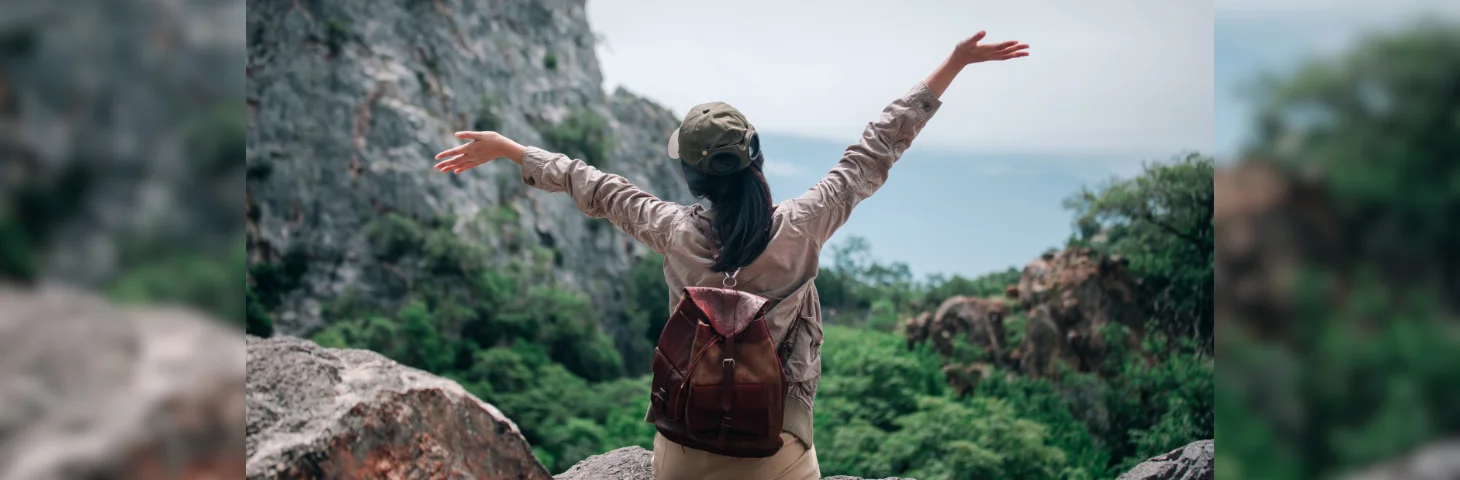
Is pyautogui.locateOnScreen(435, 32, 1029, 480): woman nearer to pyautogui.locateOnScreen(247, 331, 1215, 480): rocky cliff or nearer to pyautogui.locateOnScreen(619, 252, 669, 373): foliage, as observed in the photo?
pyautogui.locateOnScreen(247, 331, 1215, 480): rocky cliff

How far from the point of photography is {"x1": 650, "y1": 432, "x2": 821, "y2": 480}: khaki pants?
177 cm

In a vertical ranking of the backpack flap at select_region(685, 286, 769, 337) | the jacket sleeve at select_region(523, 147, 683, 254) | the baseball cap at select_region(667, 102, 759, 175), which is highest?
the baseball cap at select_region(667, 102, 759, 175)

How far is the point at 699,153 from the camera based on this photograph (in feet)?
5.82

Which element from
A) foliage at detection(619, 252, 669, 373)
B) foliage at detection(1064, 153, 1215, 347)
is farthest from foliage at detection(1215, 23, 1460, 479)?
foliage at detection(619, 252, 669, 373)

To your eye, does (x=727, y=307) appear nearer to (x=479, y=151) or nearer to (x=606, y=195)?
(x=606, y=195)

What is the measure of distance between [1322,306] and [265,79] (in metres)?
14.1

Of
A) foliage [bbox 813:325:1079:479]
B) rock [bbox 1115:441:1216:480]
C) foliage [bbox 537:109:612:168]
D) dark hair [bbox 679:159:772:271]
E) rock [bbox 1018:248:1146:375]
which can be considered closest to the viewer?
dark hair [bbox 679:159:772:271]

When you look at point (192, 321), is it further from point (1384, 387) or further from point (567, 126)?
point (567, 126)

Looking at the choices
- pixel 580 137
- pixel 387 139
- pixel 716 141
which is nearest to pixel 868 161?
pixel 716 141

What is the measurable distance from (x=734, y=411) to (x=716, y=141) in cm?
52

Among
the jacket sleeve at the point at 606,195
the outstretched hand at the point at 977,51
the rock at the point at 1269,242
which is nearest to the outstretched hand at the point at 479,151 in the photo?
the jacket sleeve at the point at 606,195

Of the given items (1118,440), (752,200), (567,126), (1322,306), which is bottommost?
(1118,440)

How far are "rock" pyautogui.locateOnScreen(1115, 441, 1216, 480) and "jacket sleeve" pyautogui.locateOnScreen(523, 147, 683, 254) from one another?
6.67 feet

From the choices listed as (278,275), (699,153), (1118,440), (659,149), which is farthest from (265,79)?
(699,153)
